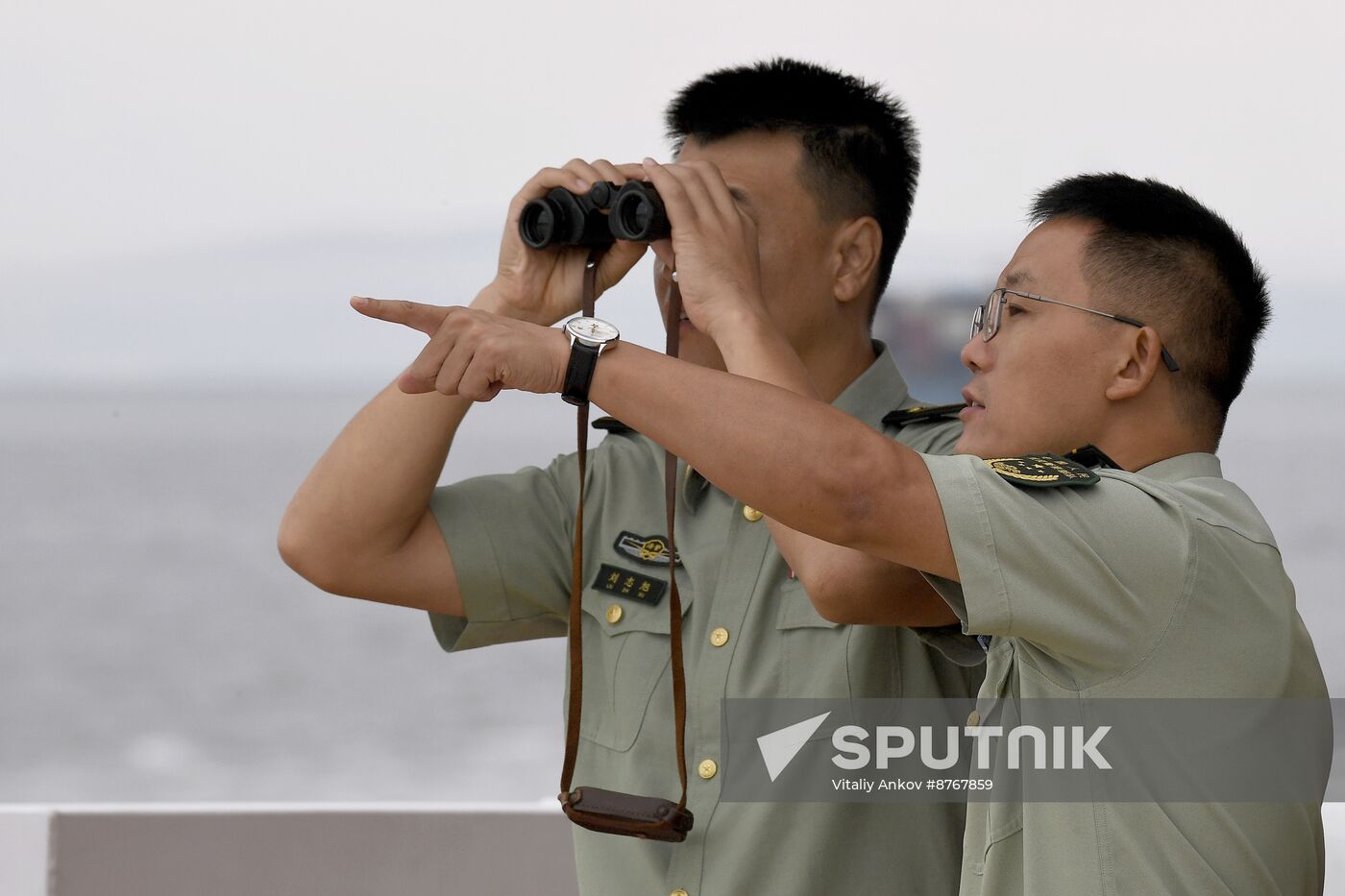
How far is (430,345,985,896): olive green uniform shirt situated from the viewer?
166 centimetres

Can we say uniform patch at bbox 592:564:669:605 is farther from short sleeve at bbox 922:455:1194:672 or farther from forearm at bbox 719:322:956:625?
short sleeve at bbox 922:455:1194:672

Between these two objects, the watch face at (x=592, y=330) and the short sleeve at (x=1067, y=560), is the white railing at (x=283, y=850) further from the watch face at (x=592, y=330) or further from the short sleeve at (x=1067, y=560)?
the short sleeve at (x=1067, y=560)

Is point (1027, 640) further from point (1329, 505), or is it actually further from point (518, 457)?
point (1329, 505)

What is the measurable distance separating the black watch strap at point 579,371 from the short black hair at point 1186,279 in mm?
507

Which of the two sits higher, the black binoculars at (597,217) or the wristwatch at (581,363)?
the black binoculars at (597,217)

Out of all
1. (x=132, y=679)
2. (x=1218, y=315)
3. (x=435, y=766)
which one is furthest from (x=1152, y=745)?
(x=132, y=679)

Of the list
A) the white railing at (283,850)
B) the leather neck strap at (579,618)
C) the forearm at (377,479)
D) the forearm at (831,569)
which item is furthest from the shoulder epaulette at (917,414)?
the white railing at (283,850)

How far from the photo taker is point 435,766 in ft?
22.9

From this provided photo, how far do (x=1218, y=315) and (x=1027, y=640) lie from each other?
42 cm

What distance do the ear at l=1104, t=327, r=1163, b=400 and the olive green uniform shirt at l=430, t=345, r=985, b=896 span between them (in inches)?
12.0

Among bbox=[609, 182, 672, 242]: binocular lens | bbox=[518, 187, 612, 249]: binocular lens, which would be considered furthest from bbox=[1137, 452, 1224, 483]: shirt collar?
bbox=[518, 187, 612, 249]: binocular lens

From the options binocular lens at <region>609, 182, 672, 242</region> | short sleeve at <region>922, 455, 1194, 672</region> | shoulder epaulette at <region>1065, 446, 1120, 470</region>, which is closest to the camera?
short sleeve at <region>922, 455, 1194, 672</region>

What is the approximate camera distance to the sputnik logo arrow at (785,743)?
1700 millimetres

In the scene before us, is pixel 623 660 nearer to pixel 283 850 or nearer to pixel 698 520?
pixel 698 520
